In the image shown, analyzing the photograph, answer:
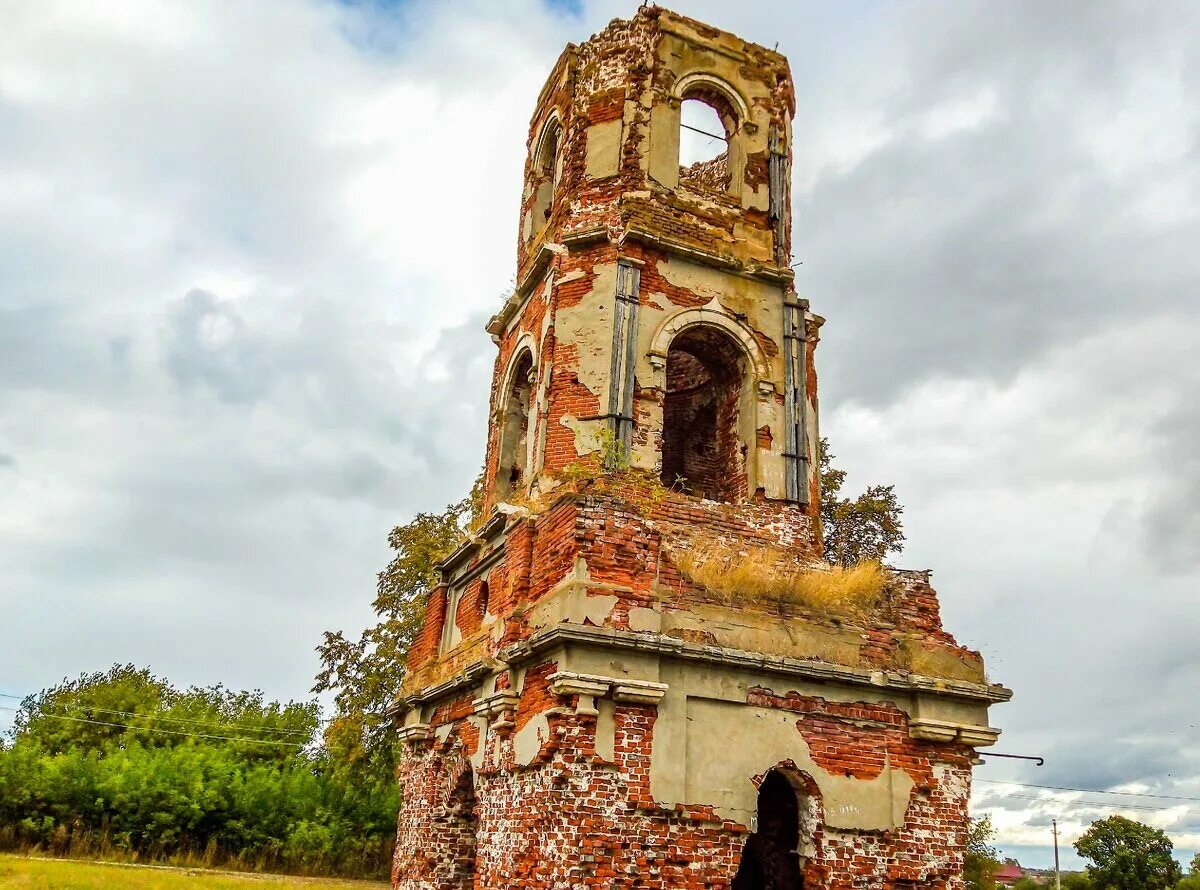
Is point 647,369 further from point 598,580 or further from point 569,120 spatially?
point 569,120

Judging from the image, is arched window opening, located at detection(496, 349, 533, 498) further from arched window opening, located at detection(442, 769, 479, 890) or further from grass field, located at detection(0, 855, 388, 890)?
grass field, located at detection(0, 855, 388, 890)

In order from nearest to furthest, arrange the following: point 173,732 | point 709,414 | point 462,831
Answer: point 462,831 → point 709,414 → point 173,732

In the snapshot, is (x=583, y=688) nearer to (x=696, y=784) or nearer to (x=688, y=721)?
(x=688, y=721)

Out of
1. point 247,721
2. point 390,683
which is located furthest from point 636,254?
point 247,721

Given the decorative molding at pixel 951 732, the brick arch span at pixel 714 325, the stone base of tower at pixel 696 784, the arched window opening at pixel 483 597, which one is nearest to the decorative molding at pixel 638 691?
the stone base of tower at pixel 696 784

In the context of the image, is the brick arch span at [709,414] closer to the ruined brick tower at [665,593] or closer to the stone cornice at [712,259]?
the ruined brick tower at [665,593]

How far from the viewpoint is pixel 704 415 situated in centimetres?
1191

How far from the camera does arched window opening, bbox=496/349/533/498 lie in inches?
462

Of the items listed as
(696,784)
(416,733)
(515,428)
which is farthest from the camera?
(515,428)

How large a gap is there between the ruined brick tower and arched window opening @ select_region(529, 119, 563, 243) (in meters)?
0.04

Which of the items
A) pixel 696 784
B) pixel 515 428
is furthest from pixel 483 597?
pixel 696 784

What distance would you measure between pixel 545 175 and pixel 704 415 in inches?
156

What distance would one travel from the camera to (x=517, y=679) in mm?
8477

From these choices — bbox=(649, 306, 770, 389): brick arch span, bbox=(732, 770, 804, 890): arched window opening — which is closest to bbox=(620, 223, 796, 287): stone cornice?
bbox=(649, 306, 770, 389): brick arch span
